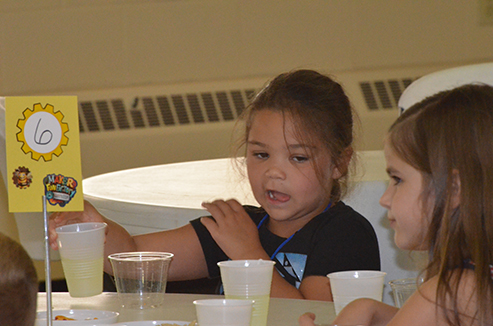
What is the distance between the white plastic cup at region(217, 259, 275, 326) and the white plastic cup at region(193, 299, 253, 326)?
12 centimetres

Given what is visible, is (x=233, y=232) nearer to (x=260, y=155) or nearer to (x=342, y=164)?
(x=260, y=155)

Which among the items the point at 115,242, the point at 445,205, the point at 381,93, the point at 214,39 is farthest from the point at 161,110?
the point at 445,205

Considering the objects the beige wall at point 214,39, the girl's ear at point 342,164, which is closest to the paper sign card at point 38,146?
the girl's ear at point 342,164

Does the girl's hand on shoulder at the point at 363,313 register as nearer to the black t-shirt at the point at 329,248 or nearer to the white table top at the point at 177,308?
the white table top at the point at 177,308

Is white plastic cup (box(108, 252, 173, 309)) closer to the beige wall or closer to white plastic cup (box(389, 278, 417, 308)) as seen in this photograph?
white plastic cup (box(389, 278, 417, 308))

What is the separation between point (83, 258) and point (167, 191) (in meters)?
1.02

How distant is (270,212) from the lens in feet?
4.67

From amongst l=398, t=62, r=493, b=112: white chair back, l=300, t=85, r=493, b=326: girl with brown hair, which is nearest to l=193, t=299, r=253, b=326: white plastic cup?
l=300, t=85, r=493, b=326: girl with brown hair

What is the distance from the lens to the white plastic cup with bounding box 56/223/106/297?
103 cm

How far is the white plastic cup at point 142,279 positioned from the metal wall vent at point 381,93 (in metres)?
2.82

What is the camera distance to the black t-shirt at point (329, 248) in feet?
4.40

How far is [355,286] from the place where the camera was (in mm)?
935

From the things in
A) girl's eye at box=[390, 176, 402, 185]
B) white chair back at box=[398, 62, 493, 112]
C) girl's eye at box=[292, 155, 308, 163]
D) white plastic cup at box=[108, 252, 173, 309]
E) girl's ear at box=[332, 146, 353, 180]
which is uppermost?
white chair back at box=[398, 62, 493, 112]

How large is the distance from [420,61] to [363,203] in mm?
2201
